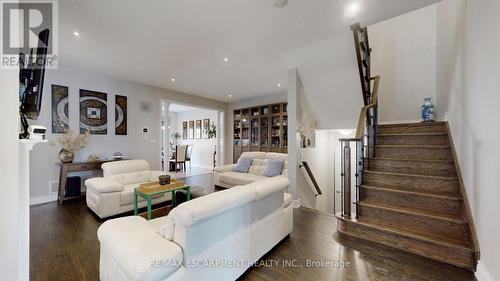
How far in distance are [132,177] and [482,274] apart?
4.77 metres

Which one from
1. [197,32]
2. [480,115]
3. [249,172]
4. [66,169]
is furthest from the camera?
[249,172]

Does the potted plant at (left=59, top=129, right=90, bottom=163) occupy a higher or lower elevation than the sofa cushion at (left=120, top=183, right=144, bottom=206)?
higher

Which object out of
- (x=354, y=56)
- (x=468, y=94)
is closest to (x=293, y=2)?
(x=354, y=56)

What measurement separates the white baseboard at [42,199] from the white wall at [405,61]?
713cm

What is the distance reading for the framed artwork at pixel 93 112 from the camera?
429 cm

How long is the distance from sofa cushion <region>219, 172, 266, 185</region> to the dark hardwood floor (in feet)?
5.82

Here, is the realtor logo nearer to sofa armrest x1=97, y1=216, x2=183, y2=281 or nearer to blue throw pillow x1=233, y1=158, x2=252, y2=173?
sofa armrest x1=97, y1=216, x2=183, y2=281

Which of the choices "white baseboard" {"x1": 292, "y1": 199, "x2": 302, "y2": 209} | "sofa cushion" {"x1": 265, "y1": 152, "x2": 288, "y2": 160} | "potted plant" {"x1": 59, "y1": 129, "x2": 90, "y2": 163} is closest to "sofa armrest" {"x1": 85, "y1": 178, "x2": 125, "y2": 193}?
"potted plant" {"x1": 59, "y1": 129, "x2": 90, "y2": 163}

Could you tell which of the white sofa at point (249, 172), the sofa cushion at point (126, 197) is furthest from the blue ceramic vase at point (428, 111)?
the sofa cushion at point (126, 197)

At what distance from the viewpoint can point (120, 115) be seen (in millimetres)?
4793

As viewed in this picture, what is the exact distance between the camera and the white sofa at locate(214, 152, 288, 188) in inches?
177

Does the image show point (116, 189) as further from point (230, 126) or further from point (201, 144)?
point (201, 144)

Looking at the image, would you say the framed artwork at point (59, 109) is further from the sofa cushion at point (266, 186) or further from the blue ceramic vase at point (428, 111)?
the blue ceramic vase at point (428, 111)

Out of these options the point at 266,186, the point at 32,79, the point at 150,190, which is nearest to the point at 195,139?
the point at 150,190
